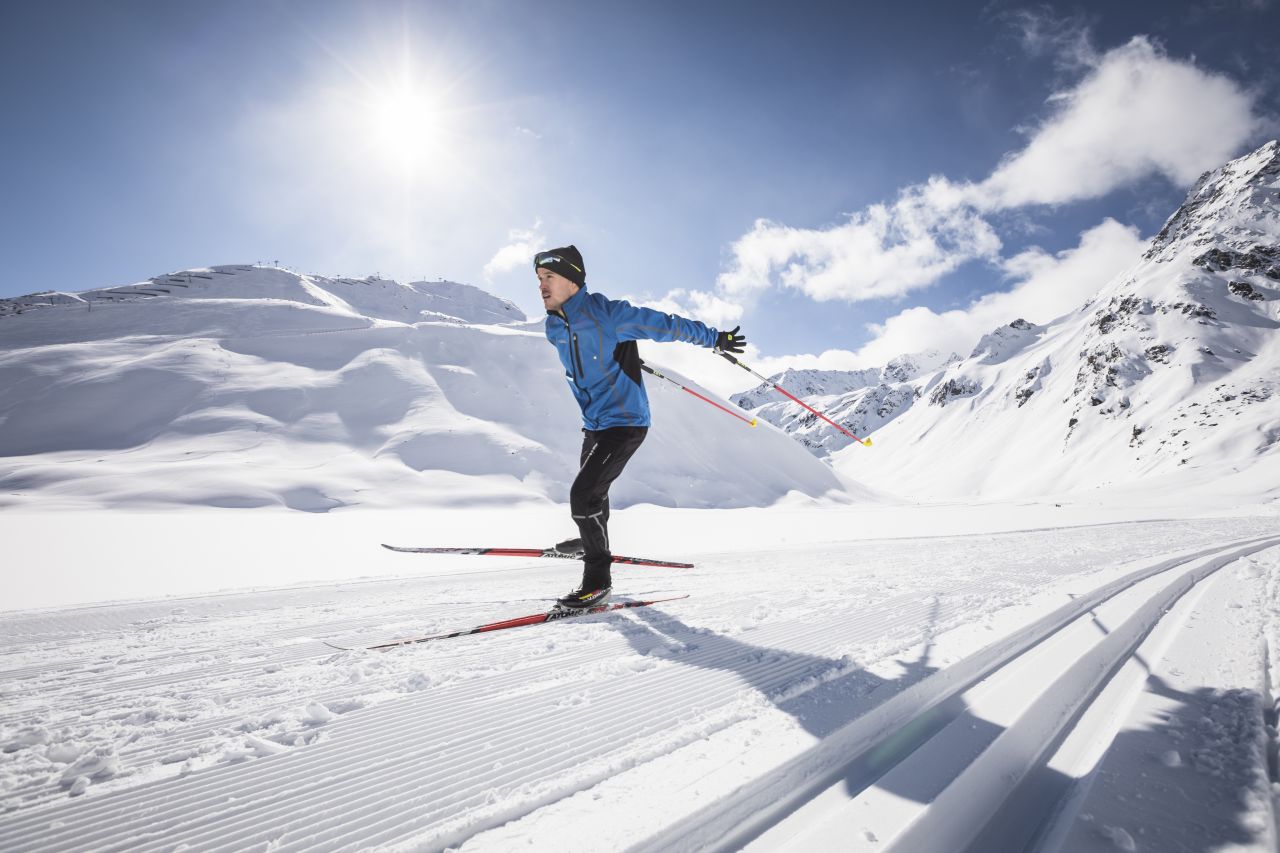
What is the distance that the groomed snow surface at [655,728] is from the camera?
112 cm

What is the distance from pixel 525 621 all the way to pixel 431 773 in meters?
1.52

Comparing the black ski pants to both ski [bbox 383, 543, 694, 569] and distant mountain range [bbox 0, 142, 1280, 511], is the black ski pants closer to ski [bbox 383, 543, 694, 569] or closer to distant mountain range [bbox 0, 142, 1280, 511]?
ski [bbox 383, 543, 694, 569]

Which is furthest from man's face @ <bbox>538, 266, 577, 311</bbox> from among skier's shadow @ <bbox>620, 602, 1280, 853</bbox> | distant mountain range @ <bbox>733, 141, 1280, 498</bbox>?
distant mountain range @ <bbox>733, 141, 1280, 498</bbox>

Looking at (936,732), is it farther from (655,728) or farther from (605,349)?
(605,349)

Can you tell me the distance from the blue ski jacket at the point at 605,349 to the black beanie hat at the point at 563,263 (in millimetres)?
105

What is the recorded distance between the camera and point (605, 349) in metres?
3.69

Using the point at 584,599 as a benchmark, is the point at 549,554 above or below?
above

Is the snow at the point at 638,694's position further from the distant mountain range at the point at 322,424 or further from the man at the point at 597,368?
the distant mountain range at the point at 322,424

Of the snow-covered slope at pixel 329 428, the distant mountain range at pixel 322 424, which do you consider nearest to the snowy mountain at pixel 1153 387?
the distant mountain range at pixel 322 424

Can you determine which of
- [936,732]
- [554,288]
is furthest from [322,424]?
[936,732]

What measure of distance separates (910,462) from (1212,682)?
179m

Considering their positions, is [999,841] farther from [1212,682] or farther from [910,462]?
→ [910,462]

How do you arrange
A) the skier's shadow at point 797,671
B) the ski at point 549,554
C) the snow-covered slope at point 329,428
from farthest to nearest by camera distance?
the snow-covered slope at point 329,428, the ski at point 549,554, the skier's shadow at point 797,671

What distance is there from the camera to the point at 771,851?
1.04 meters
